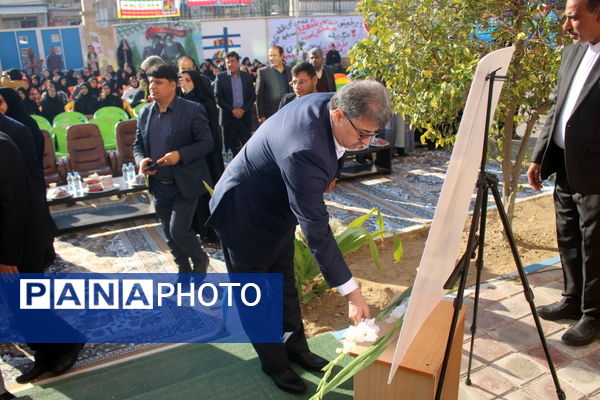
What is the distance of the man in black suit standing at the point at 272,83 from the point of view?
6777 millimetres

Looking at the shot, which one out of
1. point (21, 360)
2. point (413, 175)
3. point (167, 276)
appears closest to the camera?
point (21, 360)

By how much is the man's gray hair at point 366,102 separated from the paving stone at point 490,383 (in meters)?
1.45

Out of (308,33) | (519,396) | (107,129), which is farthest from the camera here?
(308,33)

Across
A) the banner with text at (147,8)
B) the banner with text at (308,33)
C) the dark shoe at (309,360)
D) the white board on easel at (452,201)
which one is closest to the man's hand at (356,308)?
the white board on easel at (452,201)

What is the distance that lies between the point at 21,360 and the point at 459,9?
12.2ft

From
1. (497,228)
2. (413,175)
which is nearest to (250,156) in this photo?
(497,228)

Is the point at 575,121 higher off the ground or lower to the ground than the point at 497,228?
higher

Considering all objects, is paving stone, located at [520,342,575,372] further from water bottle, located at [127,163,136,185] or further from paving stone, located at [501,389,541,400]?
water bottle, located at [127,163,136,185]

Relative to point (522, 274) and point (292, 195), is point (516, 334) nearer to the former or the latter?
point (522, 274)

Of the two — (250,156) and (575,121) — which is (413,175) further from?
(250,156)

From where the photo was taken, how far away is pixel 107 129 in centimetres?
806

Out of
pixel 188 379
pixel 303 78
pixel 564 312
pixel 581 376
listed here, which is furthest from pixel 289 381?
pixel 303 78

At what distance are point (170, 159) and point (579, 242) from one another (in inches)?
105

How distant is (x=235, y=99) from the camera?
723 cm
